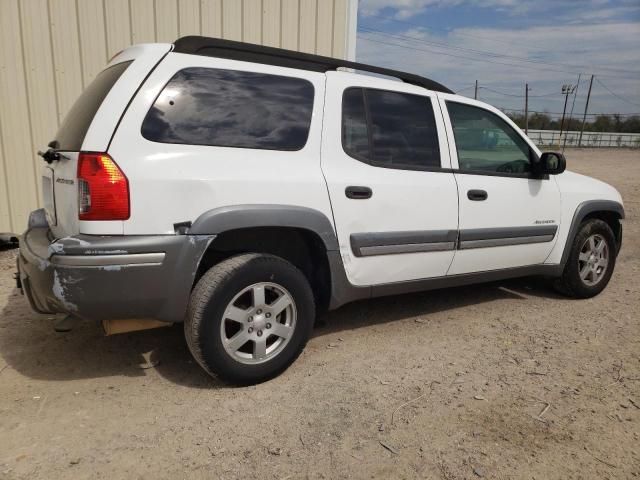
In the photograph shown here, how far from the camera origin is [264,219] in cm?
277

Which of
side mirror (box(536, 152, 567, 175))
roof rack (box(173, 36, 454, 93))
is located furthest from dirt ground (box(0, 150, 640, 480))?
roof rack (box(173, 36, 454, 93))

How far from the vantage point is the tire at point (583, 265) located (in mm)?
4516

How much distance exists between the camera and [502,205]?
3.88 meters

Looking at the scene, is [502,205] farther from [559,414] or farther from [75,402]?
[75,402]

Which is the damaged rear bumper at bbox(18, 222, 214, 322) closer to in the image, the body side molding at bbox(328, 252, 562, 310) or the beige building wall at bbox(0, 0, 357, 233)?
the body side molding at bbox(328, 252, 562, 310)

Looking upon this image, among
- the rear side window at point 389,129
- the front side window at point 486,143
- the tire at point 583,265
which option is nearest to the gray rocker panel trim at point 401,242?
the rear side window at point 389,129

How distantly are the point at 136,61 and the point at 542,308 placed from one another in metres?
3.76

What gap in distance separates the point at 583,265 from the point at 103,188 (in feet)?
13.7

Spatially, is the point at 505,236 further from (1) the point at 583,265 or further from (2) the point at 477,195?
(1) the point at 583,265

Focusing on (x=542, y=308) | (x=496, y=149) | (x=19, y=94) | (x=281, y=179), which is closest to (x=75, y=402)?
(x=281, y=179)

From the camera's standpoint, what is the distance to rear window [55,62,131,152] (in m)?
2.58

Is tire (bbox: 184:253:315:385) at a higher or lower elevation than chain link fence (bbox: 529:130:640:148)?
lower

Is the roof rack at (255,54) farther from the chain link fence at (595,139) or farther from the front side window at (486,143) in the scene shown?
the chain link fence at (595,139)

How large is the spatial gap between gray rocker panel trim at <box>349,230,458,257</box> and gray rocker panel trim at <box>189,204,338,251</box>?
0.20m
